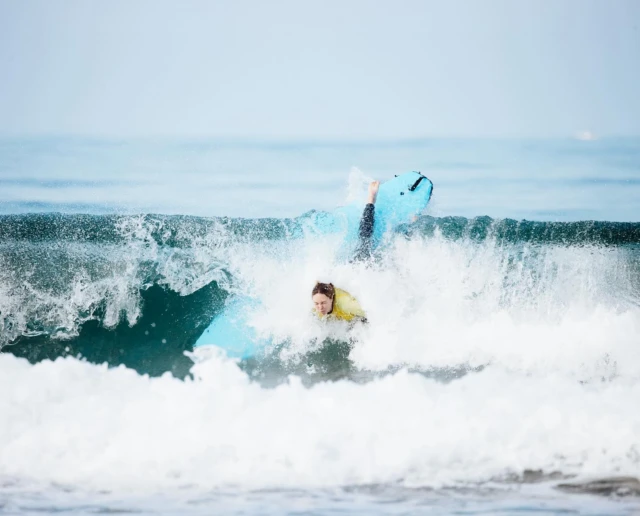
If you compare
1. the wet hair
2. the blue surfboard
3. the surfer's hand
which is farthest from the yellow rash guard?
the surfer's hand

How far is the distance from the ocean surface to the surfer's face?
0.41m

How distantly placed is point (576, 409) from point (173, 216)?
6.64 metres

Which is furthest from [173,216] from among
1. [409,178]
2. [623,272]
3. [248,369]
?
[623,272]

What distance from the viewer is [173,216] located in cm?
942

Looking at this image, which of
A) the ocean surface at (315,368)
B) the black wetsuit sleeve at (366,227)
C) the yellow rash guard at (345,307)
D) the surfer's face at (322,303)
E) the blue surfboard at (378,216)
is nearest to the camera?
the ocean surface at (315,368)

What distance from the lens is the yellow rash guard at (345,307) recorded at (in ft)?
17.5

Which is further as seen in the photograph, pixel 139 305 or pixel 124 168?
pixel 124 168

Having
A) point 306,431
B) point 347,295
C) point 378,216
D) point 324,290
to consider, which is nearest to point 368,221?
point 378,216

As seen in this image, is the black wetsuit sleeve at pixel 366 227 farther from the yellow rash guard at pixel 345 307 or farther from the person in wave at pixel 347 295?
the yellow rash guard at pixel 345 307

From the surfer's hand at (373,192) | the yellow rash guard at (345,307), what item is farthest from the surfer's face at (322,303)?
the surfer's hand at (373,192)

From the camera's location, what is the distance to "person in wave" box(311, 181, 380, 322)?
16.5ft

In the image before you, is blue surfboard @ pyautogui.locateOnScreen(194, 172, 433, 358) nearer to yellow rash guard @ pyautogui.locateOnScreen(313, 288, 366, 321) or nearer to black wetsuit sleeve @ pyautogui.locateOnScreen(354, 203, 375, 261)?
black wetsuit sleeve @ pyautogui.locateOnScreen(354, 203, 375, 261)

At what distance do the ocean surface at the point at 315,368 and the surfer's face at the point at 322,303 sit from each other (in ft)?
1.35

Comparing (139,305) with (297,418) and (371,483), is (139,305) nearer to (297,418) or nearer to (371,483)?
(297,418)
